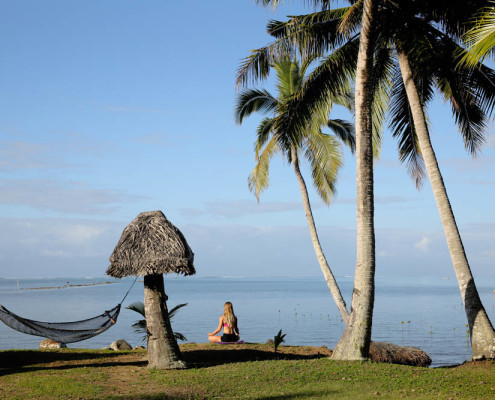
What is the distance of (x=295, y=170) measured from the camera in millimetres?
18625

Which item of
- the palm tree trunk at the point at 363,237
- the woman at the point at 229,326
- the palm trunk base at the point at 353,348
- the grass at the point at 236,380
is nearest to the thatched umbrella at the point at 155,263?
the grass at the point at 236,380

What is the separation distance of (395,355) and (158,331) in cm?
653

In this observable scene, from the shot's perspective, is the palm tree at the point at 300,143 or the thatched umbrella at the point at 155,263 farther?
the palm tree at the point at 300,143

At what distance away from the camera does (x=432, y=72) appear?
13.2 meters

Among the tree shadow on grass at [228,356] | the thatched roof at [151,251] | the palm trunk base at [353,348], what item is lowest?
the tree shadow on grass at [228,356]

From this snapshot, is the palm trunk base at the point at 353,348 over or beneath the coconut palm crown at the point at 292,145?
beneath

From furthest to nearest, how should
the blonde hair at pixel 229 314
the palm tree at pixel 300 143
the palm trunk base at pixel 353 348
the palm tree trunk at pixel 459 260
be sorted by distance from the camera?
the palm tree at pixel 300 143, the blonde hair at pixel 229 314, the palm tree trunk at pixel 459 260, the palm trunk base at pixel 353 348

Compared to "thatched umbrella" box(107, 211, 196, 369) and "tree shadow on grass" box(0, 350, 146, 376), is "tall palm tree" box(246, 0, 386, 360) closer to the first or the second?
"thatched umbrella" box(107, 211, 196, 369)

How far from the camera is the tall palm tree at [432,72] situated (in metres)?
11.5

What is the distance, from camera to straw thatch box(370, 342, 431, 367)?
13783 millimetres

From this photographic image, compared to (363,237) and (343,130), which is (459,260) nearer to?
(363,237)

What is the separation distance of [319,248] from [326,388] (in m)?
9.57

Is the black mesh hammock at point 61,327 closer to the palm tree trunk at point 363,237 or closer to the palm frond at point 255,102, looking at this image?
the palm tree trunk at point 363,237

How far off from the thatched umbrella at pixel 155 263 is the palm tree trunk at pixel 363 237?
10.6 ft
